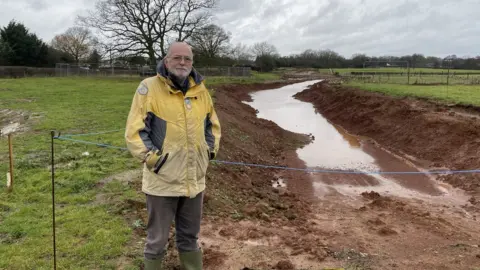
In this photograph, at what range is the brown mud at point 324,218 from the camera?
5105 millimetres

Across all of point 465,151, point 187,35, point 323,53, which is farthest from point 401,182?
point 323,53

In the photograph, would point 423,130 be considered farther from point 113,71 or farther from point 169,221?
point 113,71

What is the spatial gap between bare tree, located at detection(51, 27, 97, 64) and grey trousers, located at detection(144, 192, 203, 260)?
2769 inches

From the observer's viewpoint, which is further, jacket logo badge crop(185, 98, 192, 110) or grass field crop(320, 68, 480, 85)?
grass field crop(320, 68, 480, 85)

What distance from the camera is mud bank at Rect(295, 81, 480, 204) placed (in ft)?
39.1

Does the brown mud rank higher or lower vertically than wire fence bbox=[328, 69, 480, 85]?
lower

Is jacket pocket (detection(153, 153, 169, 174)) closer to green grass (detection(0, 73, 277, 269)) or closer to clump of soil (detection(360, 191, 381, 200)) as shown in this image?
green grass (detection(0, 73, 277, 269))

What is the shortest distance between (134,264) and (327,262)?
7.98ft

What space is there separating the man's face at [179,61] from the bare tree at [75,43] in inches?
2773

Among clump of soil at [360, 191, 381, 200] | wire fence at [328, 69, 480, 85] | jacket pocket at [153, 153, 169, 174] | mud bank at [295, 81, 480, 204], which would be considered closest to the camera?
jacket pocket at [153, 153, 169, 174]

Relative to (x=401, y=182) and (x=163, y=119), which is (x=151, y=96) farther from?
(x=401, y=182)

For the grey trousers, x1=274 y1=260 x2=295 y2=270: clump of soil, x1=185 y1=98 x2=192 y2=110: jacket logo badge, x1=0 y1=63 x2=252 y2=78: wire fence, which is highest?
x1=0 y1=63 x2=252 y2=78: wire fence

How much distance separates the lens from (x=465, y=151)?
483 inches

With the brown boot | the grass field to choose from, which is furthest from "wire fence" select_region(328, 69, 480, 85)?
the brown boot
